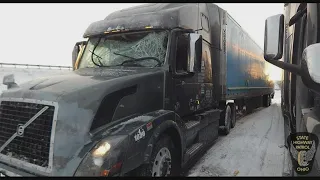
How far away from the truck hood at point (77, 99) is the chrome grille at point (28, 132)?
11cm

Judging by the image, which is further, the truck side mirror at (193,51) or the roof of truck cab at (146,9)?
the roof of truck cab at (146,9)

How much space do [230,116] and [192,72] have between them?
5.69 meters

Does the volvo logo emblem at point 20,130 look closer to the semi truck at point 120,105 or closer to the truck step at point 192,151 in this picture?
the semi truck at point 120,105

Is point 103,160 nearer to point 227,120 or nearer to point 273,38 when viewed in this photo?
point 273,38

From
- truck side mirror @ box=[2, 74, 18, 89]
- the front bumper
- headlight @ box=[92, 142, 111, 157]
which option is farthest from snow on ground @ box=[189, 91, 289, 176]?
truck side mirror @ box=[2, 74, 18, 89]

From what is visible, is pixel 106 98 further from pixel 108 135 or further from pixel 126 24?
pixel 126 24

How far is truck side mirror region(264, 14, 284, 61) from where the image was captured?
2.64 metres

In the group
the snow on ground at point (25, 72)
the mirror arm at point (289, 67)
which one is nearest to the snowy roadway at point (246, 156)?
the mirror arm at point (289, 67)

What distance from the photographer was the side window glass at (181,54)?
16.0 ft

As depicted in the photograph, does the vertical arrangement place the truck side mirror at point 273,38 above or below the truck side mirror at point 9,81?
above

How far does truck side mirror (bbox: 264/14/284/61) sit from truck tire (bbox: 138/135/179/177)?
6.62 ft

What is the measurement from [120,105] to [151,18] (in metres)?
1.95

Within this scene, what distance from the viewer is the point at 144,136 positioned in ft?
12.0

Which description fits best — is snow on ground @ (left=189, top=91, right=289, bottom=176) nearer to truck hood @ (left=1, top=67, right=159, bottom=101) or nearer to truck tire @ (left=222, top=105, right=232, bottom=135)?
truck tire @ (left=222, top=105, right=232, bottom=135)
